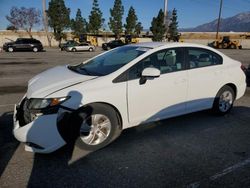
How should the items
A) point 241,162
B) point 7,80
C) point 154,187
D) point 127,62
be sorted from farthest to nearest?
1. point 7,80
2. point 127,62
3. point 241,162
4. point 154,187

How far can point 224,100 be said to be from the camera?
4887 millimetres

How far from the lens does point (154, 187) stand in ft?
8.75

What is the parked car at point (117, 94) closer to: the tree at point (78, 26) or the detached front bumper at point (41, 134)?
the detached front bumper at point (41, 134)

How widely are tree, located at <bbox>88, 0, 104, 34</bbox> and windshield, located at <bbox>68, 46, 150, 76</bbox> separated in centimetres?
5028

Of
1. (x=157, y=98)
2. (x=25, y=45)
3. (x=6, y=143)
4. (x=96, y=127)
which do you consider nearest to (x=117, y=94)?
(x=96, y=127)

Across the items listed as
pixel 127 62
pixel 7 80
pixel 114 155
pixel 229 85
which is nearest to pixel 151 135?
pixel 114 155

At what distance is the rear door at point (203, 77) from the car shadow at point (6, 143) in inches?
119

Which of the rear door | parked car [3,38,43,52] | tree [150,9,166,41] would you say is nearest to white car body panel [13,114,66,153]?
the rear door

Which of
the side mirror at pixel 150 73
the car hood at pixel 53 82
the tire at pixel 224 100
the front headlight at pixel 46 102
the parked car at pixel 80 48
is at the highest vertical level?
the side mirror at pixel 150 73

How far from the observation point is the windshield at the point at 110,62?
374cm

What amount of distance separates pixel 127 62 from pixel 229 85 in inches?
96.6

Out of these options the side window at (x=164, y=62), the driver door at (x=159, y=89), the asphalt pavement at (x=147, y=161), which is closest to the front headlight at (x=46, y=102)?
the asphalt pavement at (x=147, y=161)

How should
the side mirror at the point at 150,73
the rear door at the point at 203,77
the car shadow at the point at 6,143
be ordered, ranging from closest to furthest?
the car shadow at the point at 6,143, the side mirror at the point at 150,73, the rear door at the point at 203,77

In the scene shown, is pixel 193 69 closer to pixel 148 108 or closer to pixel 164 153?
pixel 148 108
